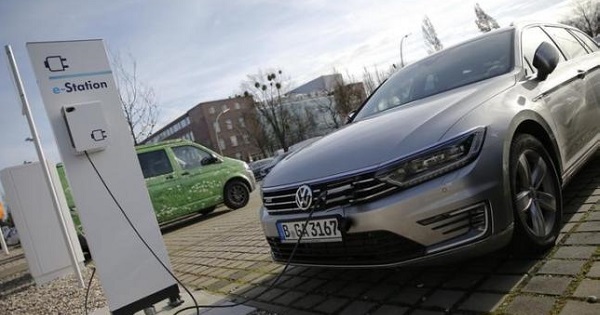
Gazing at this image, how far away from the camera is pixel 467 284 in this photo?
2.68 metres

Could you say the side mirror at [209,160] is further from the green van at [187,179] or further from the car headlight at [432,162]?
the car headlight at [432,162]

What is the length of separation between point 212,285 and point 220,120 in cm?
7629

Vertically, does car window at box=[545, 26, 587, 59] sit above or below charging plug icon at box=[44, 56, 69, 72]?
below

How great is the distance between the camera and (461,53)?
3.94 m

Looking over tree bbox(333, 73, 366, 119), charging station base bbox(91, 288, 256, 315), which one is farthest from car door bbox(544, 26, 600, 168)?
tree bbox(333, 73, 366, 119)

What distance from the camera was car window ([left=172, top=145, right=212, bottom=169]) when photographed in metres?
10.3

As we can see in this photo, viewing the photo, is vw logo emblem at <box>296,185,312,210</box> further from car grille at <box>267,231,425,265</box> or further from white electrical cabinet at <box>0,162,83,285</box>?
white electrical cabinet at <box>0,162,83,285</box>

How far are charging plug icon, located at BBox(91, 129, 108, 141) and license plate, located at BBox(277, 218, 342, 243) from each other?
4.86ft

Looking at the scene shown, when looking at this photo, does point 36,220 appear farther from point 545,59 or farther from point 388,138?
point 545,59

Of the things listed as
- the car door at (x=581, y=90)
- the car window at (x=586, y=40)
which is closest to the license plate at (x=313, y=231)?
the car door at (x=581, y=90)

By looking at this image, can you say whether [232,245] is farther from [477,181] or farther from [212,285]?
[477,181]

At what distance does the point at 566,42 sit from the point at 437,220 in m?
3.22

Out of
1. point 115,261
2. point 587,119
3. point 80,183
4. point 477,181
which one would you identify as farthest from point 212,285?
point 587,119

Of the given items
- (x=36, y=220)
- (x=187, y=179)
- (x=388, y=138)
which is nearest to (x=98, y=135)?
(x=388, y=138)
